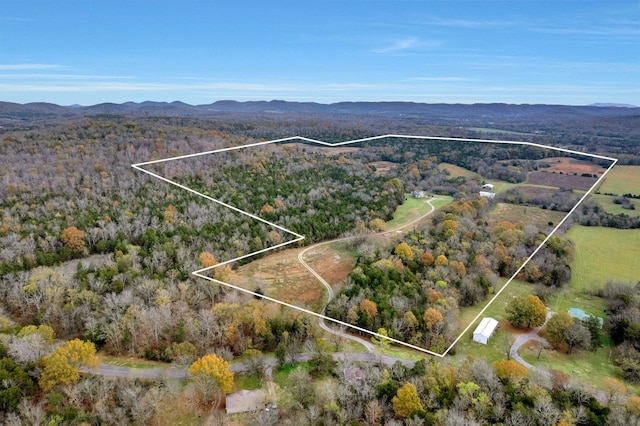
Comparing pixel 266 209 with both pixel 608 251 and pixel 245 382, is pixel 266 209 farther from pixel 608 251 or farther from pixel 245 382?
pixel 245 382

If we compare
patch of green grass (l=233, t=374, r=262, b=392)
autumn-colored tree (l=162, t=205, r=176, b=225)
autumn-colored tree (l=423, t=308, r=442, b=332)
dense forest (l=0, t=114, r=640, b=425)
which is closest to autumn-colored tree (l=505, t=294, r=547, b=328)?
dense forest (l=0, t=114, r=640, b=425)

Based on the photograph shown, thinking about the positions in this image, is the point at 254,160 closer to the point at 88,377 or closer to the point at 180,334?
the point at 180,334

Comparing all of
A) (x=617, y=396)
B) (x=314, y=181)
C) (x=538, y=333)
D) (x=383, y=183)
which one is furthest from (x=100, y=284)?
(x=617, y=396)

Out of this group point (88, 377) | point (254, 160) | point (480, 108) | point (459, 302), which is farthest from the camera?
point (480, 108)

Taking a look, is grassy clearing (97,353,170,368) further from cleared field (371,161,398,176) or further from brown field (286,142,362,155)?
cleared field (371,161,398,176)

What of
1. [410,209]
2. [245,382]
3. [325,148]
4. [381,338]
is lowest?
[245,382]

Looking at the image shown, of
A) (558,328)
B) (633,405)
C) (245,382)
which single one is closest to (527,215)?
(633,405)
